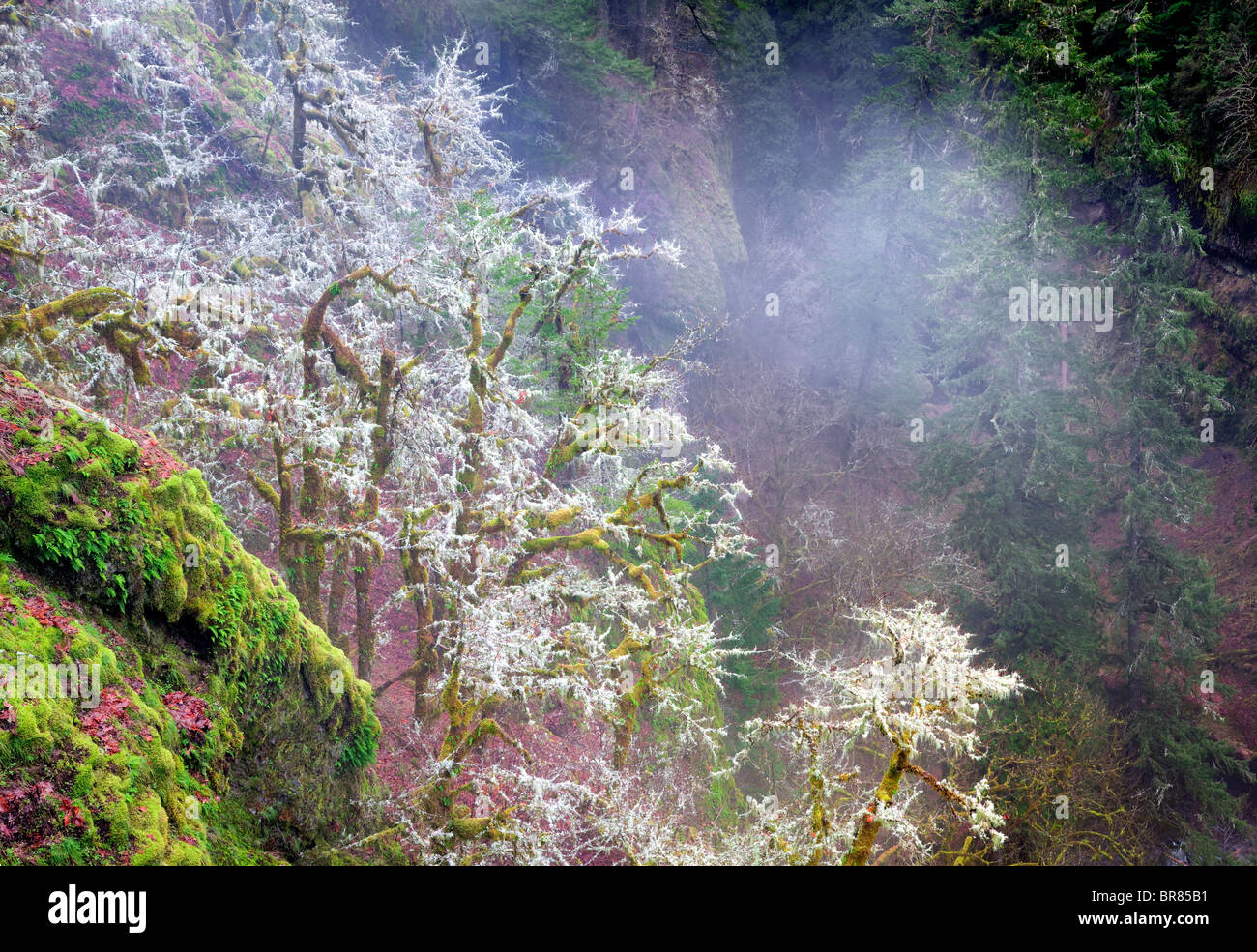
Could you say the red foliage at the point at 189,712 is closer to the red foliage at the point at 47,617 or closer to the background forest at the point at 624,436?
the background forest at the point at 624,436

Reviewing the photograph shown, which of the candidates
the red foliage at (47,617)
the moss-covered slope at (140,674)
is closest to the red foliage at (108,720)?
the moss-covered slope at (140,674)

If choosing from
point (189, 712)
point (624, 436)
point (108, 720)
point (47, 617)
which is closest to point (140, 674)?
point (189, 712)

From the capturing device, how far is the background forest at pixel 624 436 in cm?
734

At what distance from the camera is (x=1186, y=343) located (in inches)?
691

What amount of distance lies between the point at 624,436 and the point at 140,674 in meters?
6.92

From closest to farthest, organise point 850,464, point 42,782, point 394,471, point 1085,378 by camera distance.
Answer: point 42,782 < point 394,471 < point 1085,378 < point 850,464

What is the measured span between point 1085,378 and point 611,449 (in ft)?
45.8

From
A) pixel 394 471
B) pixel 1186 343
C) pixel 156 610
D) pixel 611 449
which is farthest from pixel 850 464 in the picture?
pixel 156 610

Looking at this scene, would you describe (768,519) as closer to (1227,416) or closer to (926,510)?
(926,510)

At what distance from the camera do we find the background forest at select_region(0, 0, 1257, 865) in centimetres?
734

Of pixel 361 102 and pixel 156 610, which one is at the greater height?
pixel 361 102

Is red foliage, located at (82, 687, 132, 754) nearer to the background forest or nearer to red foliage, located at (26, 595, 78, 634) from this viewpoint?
the background forest

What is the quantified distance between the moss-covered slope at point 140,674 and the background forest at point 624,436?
0.12 ft

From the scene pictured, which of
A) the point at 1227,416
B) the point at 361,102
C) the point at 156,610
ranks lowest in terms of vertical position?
the point at 156,610
